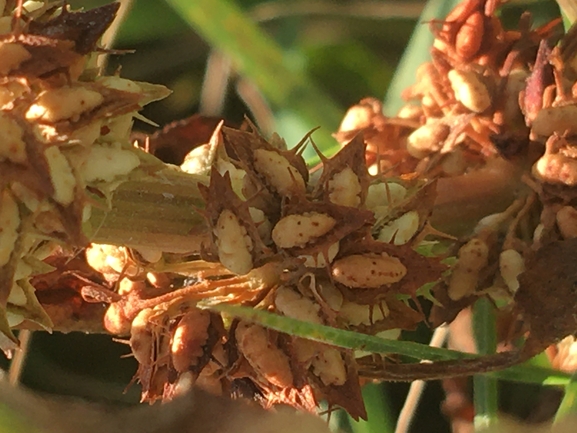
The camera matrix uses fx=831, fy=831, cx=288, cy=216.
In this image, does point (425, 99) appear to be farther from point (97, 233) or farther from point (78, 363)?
point (78, 363)

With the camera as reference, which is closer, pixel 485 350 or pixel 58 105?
pixel 58 105

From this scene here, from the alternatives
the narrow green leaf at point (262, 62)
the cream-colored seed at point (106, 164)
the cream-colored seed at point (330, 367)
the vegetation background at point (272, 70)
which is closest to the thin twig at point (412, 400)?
the vegetation background at point (272, 70)

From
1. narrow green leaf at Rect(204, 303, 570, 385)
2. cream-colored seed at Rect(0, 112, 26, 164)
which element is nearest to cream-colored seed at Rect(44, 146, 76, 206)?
cream-colored seed at Rect(0, 112, 26, 164)

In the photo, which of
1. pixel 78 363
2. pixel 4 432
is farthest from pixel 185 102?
pixel 4 432

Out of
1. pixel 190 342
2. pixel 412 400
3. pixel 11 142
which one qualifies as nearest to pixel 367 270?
pixel 190 342

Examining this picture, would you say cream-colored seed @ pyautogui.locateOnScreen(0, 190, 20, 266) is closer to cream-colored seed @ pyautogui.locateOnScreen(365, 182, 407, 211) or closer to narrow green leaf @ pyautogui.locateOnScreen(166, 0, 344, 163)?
cream-colored seed @ pyautogui.locateOnScreen(365, 182, 407, 211)

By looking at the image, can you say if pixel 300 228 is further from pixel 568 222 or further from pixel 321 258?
pixel 568 222
